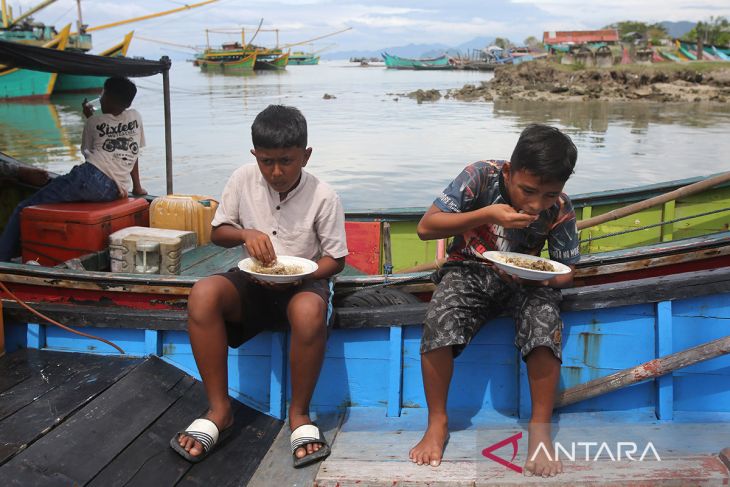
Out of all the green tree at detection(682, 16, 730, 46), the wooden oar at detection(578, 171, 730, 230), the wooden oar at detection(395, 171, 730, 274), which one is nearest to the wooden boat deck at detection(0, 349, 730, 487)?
the wooden oar at detection(395, 171, 730, 274)

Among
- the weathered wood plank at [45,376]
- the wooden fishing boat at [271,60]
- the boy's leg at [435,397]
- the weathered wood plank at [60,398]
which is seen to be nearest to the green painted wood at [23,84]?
the weathered wood plank at [45,376]

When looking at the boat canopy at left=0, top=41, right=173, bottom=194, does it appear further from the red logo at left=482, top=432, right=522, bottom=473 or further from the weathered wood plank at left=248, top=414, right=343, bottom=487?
the red logo at left=482, top=432, right=522, bottom=473

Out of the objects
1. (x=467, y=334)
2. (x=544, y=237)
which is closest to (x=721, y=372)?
→ (x=544, y=237)

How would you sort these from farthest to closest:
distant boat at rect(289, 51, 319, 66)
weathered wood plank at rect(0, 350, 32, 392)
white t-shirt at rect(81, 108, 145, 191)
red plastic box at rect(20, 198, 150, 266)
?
distant boat at rect(289, 51, 319, 66) → white t-shirt at rect(81, 108, 145, 191) → red plastic box at rect(20, 198, 150, 266) → weathered wood plank at rect(0, 350, 32, 392)

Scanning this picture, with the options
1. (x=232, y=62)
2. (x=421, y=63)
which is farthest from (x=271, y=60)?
(x=421, y=63)

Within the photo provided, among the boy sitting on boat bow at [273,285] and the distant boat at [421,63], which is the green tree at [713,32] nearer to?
the distant boat at [421,63]

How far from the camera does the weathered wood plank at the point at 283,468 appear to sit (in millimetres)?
2338

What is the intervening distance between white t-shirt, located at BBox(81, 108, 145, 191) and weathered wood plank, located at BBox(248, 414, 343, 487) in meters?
2.64

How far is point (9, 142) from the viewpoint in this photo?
1866cm

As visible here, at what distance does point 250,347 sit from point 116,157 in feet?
8.02

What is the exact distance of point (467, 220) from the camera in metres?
2.38

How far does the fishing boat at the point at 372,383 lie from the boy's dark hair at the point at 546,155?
1.95ft

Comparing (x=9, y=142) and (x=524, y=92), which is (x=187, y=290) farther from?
(x=524, y=92)

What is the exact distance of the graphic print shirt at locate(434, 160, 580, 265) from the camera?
252 centimetres
